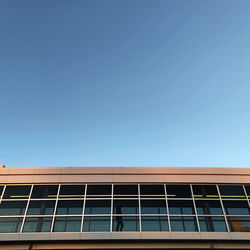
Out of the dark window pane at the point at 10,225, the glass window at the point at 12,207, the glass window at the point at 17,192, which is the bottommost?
the dark window pane at the point at 10,225

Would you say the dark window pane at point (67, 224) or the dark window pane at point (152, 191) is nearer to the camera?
the dark window pane at point (67, 224)

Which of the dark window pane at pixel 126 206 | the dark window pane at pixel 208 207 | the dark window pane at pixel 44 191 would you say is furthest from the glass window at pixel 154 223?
the dark window pane at pixel 44 191

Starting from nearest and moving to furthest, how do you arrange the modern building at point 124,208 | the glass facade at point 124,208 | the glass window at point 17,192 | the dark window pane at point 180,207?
the modern building at point 124,208
the glass facade at point 124,208
the dark window pane at point 180,207
the glass window at point 17,192

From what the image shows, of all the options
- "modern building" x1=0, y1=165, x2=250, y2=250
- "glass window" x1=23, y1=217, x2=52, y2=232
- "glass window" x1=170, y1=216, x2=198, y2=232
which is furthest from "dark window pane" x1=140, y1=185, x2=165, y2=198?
"glass window" x1=23, y1=217, x2=52, y2=232

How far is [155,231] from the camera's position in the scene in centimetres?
1179

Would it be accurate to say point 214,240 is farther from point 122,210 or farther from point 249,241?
point 122,210

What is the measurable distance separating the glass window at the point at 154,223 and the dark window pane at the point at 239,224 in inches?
139

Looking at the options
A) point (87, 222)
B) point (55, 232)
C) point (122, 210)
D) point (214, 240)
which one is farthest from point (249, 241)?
point (55, 232)

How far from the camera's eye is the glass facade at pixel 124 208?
12.0 meters

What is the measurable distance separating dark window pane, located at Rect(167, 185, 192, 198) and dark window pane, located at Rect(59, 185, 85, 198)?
5.20m

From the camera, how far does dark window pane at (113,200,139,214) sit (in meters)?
12.5

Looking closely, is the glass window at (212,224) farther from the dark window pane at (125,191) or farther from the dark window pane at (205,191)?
the dark window pane at (125,191)

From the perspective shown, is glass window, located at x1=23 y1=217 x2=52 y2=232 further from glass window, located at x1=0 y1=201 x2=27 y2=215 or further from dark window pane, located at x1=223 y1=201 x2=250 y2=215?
dark window pane, located at x1=223 y1=201 x2=250 y2=215

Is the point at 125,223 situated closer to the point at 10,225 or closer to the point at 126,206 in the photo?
the point at 126,206
